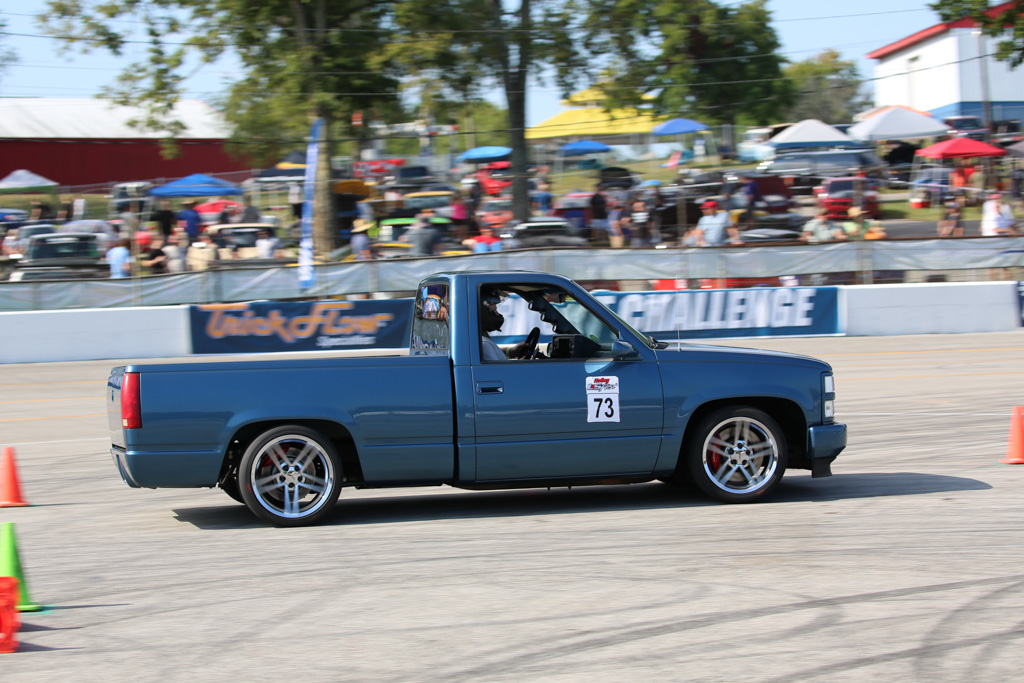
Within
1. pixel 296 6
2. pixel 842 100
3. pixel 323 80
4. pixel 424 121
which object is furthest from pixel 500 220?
pixel 842 100

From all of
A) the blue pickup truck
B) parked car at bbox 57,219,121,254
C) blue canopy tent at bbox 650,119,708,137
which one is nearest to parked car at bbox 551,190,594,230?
blue canopy tent at bbox 650,119,708,137

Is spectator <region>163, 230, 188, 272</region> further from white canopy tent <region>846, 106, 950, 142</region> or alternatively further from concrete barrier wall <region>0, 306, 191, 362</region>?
white canopy tent <region>846, 106, 950, 142</region>

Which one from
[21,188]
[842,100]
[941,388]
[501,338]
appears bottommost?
[941,388]

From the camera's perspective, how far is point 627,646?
4574 millimetres

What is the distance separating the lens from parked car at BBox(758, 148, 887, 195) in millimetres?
31453

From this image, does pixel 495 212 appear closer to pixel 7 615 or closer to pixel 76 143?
pixel 7 615

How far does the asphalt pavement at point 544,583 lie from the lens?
4434 mm

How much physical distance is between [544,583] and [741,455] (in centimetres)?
234

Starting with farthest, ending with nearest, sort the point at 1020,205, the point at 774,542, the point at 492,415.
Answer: the point at 1020,205 → the point at 492,415 → the point at 774,542

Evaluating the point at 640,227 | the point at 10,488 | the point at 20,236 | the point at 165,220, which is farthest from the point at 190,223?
the point at 10,488

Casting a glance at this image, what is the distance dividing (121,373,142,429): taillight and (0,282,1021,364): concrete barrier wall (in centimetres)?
1421

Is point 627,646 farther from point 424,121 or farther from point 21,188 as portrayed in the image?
point 21,188

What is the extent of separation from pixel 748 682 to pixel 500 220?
21.7m

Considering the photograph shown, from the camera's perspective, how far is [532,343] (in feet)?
24.4
